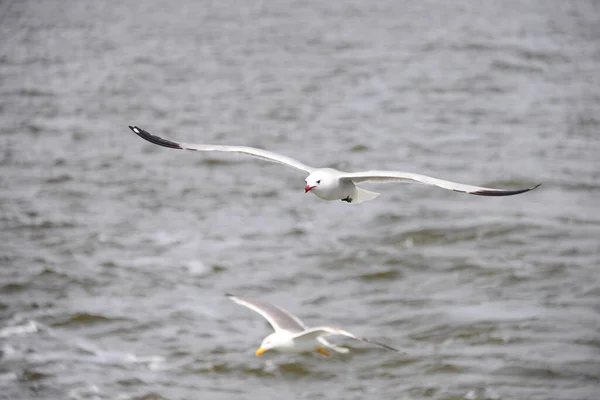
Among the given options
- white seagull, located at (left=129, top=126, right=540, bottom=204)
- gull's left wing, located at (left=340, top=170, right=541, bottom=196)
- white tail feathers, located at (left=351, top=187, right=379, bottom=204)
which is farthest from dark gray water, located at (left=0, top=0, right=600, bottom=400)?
gull's left wing, located at (left=340, top=170, right=541, bottom=196)

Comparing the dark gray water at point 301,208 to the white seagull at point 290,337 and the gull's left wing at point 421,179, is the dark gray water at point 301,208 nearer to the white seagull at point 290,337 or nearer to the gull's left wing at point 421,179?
the white seagull at point 290,337

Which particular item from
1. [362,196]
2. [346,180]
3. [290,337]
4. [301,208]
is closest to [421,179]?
[346,180]

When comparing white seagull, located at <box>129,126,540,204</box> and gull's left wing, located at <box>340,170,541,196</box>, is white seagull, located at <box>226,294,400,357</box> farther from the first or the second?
gull's left wing, located at <box>340,170,541,196</box>

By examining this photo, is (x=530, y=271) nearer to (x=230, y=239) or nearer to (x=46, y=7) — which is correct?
(x=230, y=239)

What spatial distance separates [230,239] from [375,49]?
33.6 ft

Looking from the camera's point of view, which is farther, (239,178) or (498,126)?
(498,126)

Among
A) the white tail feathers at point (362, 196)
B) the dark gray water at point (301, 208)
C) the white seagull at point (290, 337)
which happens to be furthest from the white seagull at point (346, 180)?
the dark gray water at point (301, 208)

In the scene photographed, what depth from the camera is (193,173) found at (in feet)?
57.7

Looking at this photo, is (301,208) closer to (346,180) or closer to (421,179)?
(346,180)

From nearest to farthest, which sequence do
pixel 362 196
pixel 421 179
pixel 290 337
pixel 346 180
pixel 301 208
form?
pixel 421 179 < pixel 346 180 < pixel 362 196 < pixel 290 337 < pixel 301 208

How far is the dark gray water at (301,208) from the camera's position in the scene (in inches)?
444

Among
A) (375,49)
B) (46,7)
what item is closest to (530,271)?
(375,49)

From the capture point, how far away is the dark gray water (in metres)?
11.3

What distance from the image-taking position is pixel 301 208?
15.8 meters
